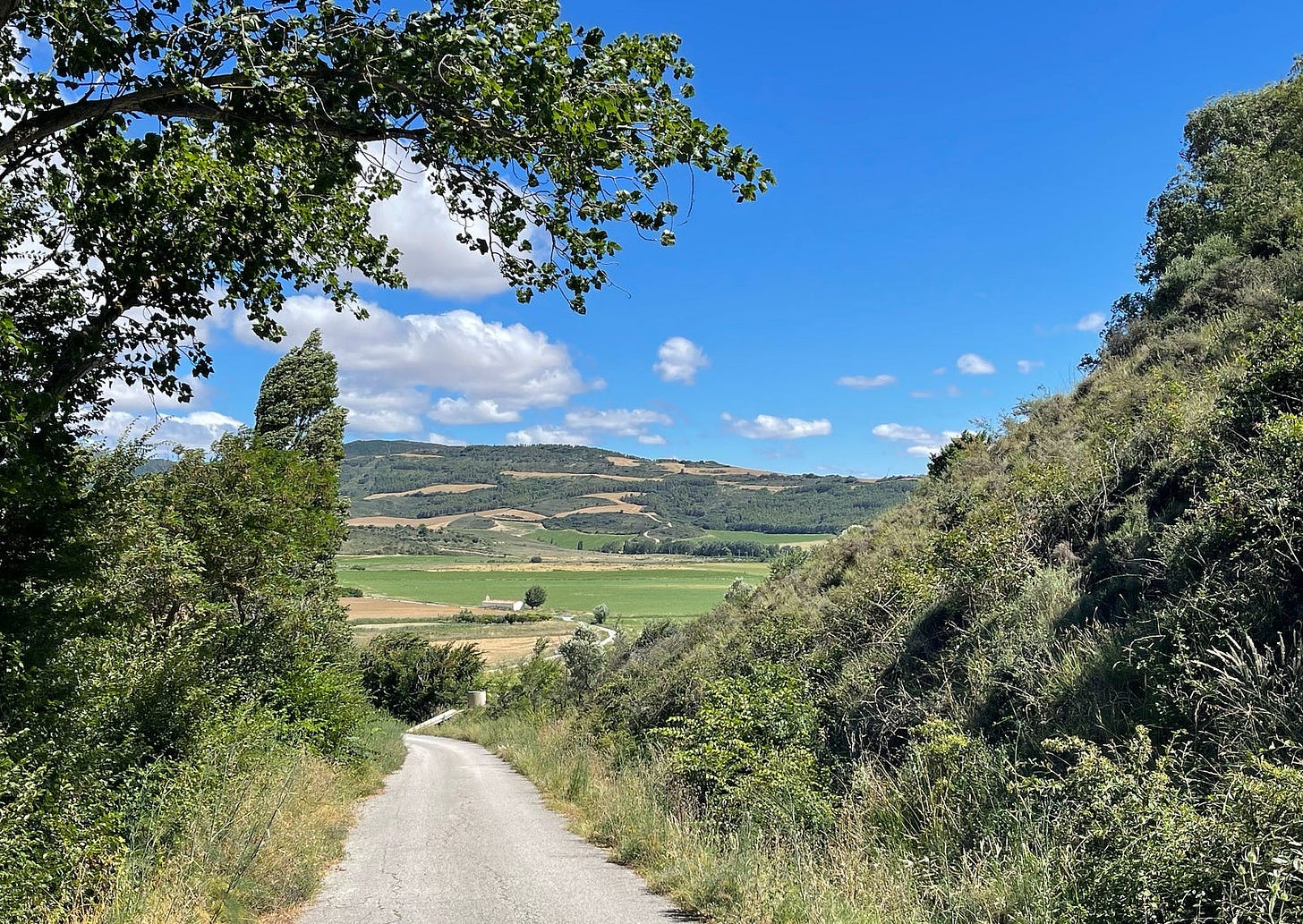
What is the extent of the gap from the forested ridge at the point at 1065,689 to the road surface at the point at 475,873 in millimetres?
593

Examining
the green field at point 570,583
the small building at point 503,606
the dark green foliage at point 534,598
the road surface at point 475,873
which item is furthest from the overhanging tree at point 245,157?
the dark green foliage at point 534,598

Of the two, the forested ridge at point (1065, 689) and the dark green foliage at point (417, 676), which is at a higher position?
the forested ridge at point (1065, 689)

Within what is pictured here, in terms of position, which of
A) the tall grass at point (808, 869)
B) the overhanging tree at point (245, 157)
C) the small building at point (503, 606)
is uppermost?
the overhanging tree at point (245, 157)

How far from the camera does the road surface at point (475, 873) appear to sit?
258 inches

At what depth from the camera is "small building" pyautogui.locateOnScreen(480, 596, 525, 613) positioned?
112500 millimetres

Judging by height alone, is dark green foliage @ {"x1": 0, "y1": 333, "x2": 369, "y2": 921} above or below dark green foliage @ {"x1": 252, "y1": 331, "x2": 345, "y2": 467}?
below

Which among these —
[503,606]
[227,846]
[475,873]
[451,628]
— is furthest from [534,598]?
[227,846]

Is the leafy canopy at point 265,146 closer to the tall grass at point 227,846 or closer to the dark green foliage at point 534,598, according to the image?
the tall grass at point 227,846

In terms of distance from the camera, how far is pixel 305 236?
6.41 m

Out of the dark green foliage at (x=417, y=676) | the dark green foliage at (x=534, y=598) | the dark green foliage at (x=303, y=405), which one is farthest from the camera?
the dark green foliage at (x=534, y=598)

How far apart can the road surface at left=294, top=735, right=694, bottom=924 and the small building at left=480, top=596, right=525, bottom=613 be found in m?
99.2

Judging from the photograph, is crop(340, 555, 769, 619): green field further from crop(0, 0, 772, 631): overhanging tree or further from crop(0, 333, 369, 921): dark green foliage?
crop(0, 0, 772, 631): overhanging tree

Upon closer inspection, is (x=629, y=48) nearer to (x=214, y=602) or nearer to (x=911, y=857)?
(x=911, y=857)

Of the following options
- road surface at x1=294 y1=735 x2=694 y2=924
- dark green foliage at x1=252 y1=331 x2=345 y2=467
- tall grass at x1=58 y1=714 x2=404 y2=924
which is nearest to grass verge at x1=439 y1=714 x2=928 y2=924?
road surface at x1=294 y1=735 x2=694 y2=924
